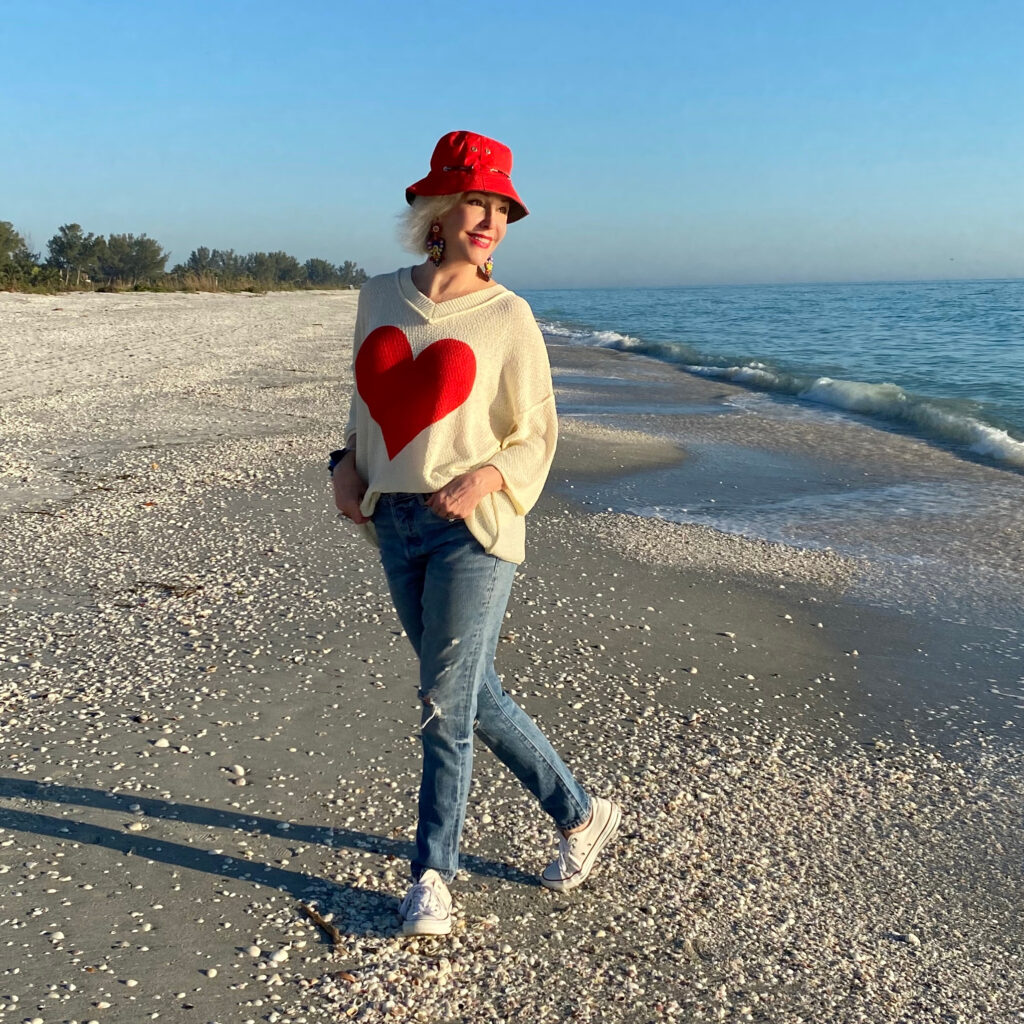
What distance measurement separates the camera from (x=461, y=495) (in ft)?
8.63

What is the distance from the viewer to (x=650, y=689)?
4633 mm

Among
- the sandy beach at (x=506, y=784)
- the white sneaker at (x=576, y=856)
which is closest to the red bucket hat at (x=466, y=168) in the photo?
the white sneaker at (x=576, y=856)

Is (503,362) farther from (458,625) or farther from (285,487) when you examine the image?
(285,487)

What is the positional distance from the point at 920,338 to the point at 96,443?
96.3 feet

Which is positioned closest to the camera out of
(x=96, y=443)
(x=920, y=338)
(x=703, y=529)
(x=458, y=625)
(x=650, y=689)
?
(x=458, y=625)

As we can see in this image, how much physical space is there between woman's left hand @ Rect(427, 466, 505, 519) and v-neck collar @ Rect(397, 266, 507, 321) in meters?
0.44

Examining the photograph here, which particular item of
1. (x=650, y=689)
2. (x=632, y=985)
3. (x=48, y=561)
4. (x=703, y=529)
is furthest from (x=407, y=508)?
(x=703, y=529)

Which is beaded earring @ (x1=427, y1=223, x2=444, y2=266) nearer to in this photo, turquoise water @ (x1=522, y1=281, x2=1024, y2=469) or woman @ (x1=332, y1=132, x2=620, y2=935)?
woman @ (x1=332, y1=132, x2=620, y2=935)

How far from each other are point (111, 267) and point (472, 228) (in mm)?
49106

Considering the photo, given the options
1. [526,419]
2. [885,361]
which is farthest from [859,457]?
[885,361]

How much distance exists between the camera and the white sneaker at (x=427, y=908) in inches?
110

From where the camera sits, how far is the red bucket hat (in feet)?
8.83

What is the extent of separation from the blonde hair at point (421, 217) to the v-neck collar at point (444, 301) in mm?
124

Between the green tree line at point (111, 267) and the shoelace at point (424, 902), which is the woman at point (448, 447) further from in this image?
the green tree line at point (111, 267)
